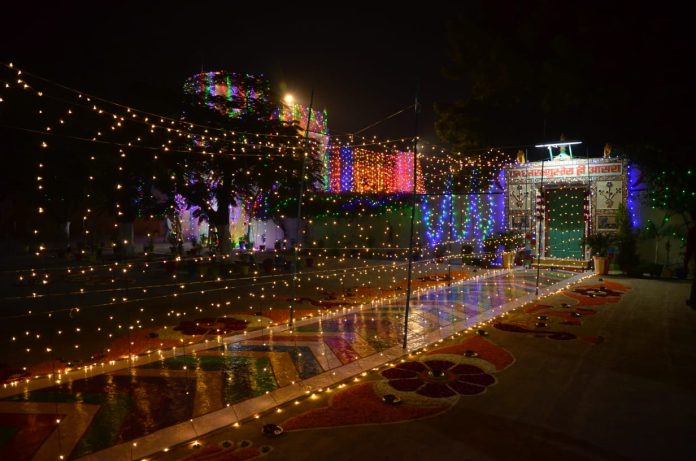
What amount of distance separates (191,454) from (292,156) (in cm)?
1067

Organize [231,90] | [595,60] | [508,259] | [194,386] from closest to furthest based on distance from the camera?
[194,386]
[595,60]
[231,90]
[508,259]

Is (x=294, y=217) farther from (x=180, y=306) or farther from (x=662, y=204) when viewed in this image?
(x=662, y=204)

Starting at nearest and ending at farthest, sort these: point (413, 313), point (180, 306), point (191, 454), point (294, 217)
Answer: point (191, 454), point (413, 313), point (180, 306), point (294, 217)

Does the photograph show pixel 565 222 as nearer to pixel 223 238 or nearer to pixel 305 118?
pixel 305 118

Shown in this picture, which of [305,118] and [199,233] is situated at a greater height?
[305,118]

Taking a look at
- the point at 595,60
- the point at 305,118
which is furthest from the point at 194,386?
the point at 305,118

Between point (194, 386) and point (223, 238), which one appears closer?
point (194, 386)

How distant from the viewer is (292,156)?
1327 cm

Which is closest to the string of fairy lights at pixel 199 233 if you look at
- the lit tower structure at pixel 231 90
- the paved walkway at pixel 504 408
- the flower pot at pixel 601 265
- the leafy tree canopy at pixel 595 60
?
the lit tower structure at pixel 231 90

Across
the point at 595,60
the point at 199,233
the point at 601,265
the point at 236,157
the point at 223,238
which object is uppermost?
the point at 595,60

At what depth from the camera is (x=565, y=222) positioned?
54.1ft

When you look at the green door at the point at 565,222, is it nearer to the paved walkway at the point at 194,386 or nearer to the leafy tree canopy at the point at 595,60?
the leafy tree canopy at the point at 595,60

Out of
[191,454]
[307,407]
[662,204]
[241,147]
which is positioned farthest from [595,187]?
[191,454]

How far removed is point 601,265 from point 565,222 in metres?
2.79
